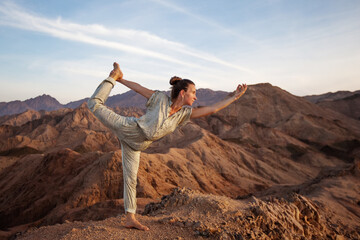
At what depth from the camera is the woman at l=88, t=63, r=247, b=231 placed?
9.55 ft

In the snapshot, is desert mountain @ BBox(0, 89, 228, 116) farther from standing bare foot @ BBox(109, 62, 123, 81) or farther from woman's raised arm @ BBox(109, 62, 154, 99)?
standing bare foot @ BBox(109, 62, 123, 81)

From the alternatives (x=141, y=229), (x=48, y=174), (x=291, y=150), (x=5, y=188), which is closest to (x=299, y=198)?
(x=141, y=229)

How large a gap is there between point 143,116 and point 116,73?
1.98 feet

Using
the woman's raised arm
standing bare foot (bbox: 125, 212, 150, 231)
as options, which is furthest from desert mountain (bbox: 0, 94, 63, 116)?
the woman's raised arm

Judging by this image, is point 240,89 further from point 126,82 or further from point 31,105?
point 31,105

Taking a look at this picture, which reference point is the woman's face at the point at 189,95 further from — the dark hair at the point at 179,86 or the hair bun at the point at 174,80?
the hair bun at the point at 174,80

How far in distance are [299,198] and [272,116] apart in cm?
4462

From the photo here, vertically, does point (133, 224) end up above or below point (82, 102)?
below

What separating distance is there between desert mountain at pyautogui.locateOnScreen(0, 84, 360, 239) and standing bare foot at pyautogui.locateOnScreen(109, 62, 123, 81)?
6.52ft

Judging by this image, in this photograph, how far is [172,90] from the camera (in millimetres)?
3166

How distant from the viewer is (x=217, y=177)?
78.5ft

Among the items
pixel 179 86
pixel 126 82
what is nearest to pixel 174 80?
pixel 179 86

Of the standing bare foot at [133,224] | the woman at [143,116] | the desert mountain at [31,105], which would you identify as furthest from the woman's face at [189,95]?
the desert mountain at [31,105]

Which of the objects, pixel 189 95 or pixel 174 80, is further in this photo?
pixel 174 80
